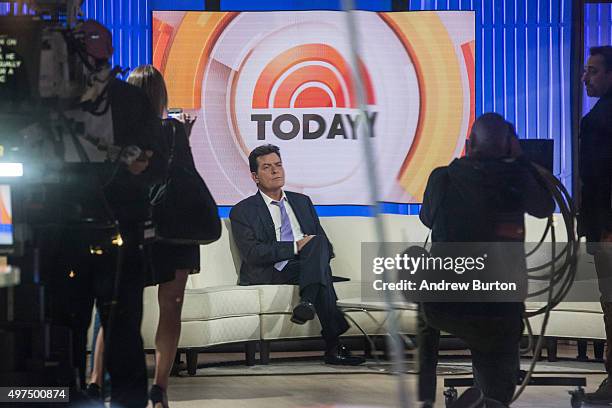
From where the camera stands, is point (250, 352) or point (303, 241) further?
point (250, 352)

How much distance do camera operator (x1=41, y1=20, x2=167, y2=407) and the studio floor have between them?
0.56ft

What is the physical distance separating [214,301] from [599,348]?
35.2 inches

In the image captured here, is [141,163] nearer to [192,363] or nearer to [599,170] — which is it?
[192,363]

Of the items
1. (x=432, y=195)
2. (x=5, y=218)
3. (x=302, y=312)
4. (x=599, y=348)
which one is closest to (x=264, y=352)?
(x=302, y=312)

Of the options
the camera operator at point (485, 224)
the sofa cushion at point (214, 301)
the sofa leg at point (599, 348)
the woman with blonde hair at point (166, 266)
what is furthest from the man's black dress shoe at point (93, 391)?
the sofa leg at point (599, 348)

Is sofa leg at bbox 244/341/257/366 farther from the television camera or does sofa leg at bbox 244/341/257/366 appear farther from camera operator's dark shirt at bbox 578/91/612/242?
camera operator's dark shirt at bbox 578/91/612/242

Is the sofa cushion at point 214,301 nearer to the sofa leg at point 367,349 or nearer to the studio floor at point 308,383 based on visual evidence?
the studio floor at point 308,383

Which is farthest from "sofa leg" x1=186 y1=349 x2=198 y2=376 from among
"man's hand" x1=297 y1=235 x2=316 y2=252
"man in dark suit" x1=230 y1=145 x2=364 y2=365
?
"man's hand" x1=297 y1=235 x2=316 y2=252

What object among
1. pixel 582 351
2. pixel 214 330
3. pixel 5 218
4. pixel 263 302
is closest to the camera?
pixel 5 218

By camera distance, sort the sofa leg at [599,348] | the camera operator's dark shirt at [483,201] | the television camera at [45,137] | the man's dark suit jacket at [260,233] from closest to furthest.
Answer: the television camera at [45,137] → the man's dark suit jacket at [260,233] → the camera operator's dark shirt at [483,201] → the sofa leg at [599,348]

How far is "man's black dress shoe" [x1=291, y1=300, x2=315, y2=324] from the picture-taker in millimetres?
2602

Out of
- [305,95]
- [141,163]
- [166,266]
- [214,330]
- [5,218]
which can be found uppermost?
[305,95]

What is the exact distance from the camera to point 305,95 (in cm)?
255

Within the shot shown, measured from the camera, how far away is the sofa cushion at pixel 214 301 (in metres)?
2.58
